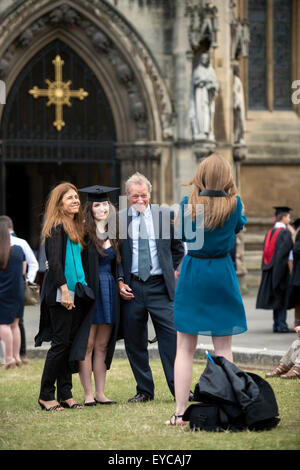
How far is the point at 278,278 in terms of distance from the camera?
1327 centimetres

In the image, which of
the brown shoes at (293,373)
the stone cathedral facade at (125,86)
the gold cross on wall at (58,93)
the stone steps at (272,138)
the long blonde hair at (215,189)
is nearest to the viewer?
the long blonde hair at (215,189)

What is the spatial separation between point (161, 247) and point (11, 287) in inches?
127

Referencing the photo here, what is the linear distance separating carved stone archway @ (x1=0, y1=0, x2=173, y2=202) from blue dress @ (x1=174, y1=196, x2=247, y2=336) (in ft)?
37.2

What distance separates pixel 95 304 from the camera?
7.41 metres

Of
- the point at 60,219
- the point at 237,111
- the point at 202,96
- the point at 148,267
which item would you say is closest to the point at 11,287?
the point at 60,219

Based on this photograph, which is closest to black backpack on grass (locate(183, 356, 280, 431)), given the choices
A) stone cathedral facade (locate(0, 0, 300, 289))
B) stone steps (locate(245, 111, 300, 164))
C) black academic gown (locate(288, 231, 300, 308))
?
black academic gown (locate(288, 231, 300, 308))

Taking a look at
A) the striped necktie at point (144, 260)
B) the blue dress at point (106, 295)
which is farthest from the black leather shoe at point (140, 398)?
the striped necktie at point (144, 260)

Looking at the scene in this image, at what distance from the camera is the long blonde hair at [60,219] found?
732cm

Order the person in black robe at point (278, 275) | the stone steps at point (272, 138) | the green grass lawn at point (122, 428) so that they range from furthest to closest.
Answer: the stone steps at point (272, 138)
the person in black robe at point (278, 275)
the green grass lawn at point (122, 428)

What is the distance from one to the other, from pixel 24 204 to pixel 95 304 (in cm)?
1785

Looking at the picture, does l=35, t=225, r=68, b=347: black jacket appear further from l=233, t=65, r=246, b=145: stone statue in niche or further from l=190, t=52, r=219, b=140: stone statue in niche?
l=233, t=65, r=246, b=145: stone statue in niche

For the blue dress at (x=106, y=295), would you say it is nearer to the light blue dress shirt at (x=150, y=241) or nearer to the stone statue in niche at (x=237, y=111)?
the light blue dress shirt at (x=150, y=241)

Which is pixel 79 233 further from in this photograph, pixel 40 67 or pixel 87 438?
pixel 40 67

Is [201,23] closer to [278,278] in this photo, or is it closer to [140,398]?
[278,278]
